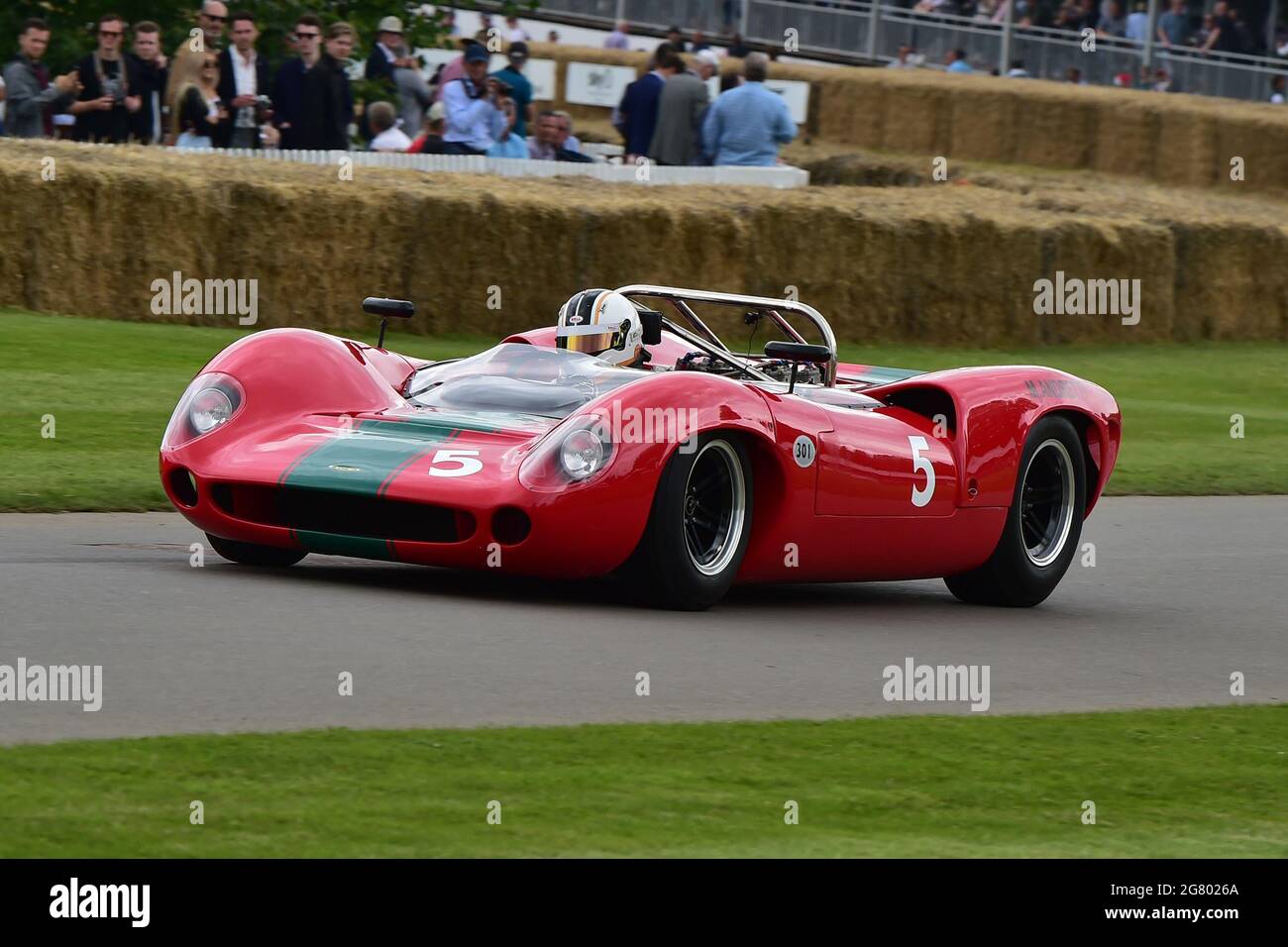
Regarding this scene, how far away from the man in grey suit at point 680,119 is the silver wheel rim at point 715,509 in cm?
1259

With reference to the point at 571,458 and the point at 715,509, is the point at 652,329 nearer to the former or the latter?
the point at 715,509

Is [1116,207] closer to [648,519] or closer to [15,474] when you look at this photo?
[15,474]

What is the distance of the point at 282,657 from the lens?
6.50 m

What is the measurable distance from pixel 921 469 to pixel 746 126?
12117mm

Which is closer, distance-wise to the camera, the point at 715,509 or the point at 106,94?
the point at 715,509

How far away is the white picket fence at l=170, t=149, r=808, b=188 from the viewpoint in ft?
58.4

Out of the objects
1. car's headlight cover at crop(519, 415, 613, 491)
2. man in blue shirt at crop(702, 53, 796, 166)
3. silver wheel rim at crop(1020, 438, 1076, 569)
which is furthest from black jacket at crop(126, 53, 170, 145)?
car's headlight cover at crop(519, 415, 613, 491)

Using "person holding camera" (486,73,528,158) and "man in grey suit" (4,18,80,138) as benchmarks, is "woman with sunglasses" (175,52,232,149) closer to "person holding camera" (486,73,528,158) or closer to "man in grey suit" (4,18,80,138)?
"man in grey suit" (4,18,80,138)

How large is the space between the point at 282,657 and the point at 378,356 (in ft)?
9.48

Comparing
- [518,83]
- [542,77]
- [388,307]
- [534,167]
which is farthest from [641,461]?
[542,77]

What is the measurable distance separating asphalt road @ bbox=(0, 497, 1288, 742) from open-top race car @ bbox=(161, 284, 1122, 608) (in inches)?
7.1

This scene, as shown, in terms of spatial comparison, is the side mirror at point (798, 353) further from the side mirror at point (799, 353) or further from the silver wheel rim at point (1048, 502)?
the silver wheel rim at point (1048, 502)

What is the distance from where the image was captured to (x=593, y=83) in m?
33.9

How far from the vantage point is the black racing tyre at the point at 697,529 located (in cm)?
773
